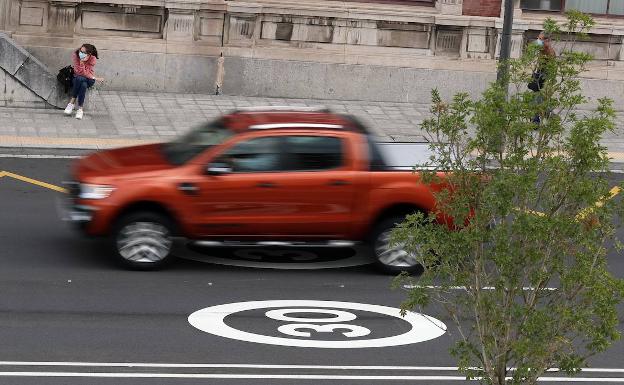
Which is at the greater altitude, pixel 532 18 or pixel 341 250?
pixel 532 18

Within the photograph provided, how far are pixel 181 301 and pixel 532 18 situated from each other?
50.6ft

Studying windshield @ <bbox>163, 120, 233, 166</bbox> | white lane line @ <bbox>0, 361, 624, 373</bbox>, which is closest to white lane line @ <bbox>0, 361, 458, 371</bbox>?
white lane line @ <bbox>0, 361, 624, 373</bbox>

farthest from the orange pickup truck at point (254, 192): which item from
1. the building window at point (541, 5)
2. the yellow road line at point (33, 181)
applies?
the building window at point (541, 5)

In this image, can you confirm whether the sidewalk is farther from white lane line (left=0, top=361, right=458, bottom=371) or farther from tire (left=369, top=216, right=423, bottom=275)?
white lane line (left=0, top=361, right=458, bottom=371)

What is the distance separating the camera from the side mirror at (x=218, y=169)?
1433 centimetres

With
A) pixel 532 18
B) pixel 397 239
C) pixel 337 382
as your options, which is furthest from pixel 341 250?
pixel 532 18

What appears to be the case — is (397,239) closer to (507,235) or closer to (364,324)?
(507,235)

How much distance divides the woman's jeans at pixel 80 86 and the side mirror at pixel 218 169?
9.08 m

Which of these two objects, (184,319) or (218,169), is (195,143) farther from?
(184,319)

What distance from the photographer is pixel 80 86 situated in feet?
74.9

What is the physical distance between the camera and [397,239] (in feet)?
26.2

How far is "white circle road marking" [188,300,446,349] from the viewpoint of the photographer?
1220 cm

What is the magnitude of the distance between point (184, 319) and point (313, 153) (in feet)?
9.37

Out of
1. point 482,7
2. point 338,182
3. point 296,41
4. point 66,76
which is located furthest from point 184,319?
point 482,7
